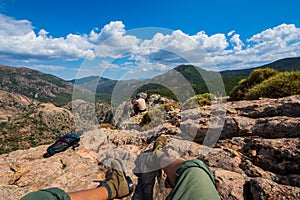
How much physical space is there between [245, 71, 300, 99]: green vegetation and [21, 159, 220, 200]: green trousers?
5.97 meters

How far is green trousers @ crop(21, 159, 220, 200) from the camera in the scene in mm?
2672

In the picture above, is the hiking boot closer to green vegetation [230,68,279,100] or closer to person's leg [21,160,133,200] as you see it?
person's leg [21,160,133,200]

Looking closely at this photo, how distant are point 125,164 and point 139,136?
2528 mm

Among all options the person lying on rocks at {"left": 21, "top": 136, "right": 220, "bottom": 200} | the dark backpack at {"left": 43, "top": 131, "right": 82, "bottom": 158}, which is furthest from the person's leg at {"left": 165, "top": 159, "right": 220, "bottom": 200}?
the dark backpack at {"left": 43, "top": 131, "right": 82, "bottom": 158}

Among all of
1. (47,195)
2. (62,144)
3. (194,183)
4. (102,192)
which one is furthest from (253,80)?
(47,195)

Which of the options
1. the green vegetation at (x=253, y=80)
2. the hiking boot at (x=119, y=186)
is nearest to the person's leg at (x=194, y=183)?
the hiking boot at (x=119, y=186)

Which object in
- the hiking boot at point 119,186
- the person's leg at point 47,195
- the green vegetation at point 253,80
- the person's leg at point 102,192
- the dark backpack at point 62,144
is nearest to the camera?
the person's leg at point 47,195

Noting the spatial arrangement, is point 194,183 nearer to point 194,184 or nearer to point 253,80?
point 194,184

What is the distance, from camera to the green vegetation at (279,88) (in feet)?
22.7

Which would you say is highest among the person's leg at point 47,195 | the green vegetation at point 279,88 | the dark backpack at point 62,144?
the green vegetation at point 279,88

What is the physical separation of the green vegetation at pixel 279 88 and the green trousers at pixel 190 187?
19.6 feet

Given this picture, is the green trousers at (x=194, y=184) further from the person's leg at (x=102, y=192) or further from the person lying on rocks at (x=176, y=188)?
the person's leg at (x=102, y=192)

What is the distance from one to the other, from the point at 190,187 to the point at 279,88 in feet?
22.5

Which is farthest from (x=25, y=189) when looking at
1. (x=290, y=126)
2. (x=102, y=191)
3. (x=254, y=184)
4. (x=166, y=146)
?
(x=290, y=126)
